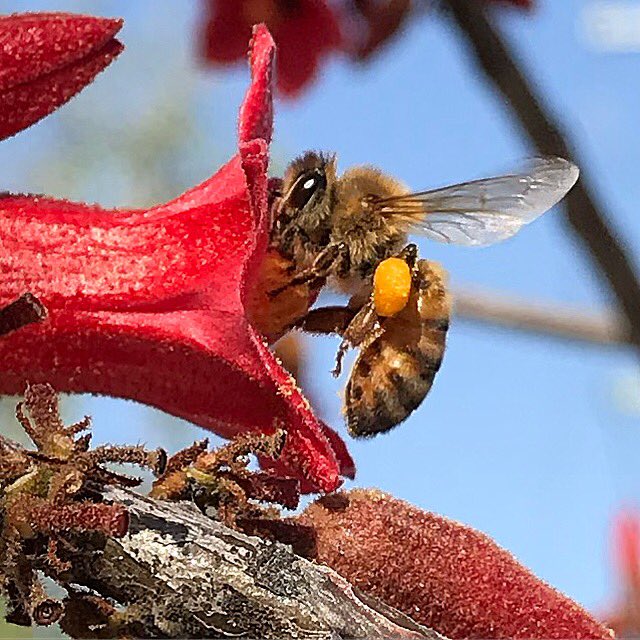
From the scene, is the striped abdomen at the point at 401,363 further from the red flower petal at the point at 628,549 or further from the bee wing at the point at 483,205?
the red flower petal at the point at 628,549

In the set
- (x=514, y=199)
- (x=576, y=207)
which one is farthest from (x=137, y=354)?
A: (x=576, y=207)

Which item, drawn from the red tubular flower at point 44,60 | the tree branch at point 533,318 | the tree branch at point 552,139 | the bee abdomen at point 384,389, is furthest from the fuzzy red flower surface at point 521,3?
the red tubular flower at point 44,60

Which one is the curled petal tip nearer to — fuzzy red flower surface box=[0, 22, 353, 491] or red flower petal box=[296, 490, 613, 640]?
fuzzy red flower surface box=[0, 22, 353, 491]

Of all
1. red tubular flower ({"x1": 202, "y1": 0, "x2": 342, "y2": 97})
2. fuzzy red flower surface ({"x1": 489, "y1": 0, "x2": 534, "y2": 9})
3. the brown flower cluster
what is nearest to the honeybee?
the brown flower cluster

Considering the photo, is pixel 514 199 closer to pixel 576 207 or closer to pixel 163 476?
pixel 576 207

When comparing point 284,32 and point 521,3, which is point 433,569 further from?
point 284,32

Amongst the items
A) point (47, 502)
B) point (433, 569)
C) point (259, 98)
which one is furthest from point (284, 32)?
point (47, 502)

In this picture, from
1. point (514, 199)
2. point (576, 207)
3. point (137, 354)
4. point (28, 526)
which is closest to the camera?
point (28, 526)
